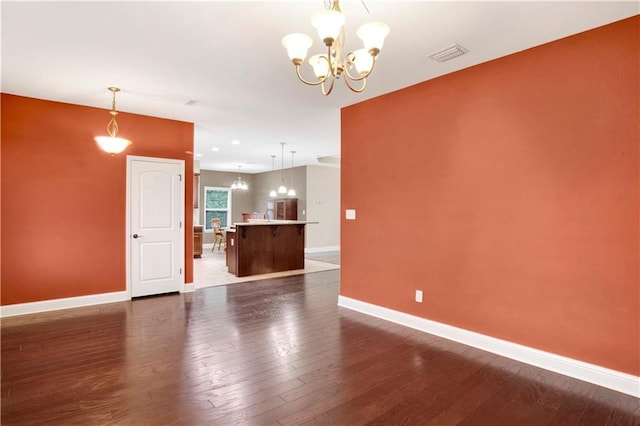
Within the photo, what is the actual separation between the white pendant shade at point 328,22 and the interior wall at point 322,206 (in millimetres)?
8323

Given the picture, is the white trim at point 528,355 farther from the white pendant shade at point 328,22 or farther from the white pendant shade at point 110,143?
the white pendant shade at point 110,143

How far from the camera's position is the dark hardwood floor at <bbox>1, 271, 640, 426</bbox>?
6.98ft

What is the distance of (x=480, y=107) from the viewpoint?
3219 mm

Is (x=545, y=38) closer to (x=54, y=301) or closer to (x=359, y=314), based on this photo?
(x=359, y=314)

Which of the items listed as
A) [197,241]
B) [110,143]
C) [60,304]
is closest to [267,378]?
[110,143]

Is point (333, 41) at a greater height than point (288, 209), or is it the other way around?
point (333, 41)

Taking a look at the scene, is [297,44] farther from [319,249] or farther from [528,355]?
[319,249]

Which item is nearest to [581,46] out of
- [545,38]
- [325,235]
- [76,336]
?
[545,38]

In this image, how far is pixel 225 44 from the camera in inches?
112

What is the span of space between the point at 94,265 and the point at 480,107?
520cm

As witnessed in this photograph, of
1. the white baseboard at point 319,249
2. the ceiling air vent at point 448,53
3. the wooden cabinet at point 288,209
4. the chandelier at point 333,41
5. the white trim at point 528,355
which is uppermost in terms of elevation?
the ceiling air vent at point 448,53

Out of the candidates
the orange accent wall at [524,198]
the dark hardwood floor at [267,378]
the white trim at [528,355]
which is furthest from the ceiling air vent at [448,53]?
the dark hardwood floor at [267,378]

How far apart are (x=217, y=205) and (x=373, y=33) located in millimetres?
10813

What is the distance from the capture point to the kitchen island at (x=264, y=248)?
21.4ft
